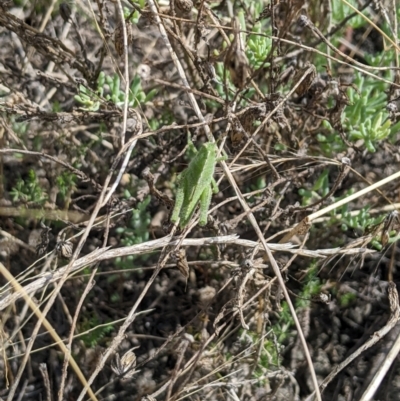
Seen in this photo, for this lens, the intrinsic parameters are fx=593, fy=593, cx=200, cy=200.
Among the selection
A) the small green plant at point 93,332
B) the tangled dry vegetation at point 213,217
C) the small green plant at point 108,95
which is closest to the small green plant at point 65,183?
the tangled dry vegetation at point 213,217

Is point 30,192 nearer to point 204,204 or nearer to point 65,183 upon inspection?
point 65,183

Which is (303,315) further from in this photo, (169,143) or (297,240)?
(169,143)

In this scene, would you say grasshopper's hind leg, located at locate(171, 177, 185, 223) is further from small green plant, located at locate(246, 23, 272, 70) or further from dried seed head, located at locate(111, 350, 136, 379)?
small green plant, located at locate(246, 23, 272, 70)

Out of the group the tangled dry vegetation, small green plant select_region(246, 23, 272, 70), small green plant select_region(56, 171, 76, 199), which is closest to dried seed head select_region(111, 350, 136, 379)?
the tangled dry vegetation

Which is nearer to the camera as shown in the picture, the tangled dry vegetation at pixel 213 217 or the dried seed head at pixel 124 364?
the dried seed head at pixel 124 364

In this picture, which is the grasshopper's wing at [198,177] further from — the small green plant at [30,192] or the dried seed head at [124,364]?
→ the small green plant at [30,192]

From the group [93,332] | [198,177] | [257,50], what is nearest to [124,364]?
[93,332]
